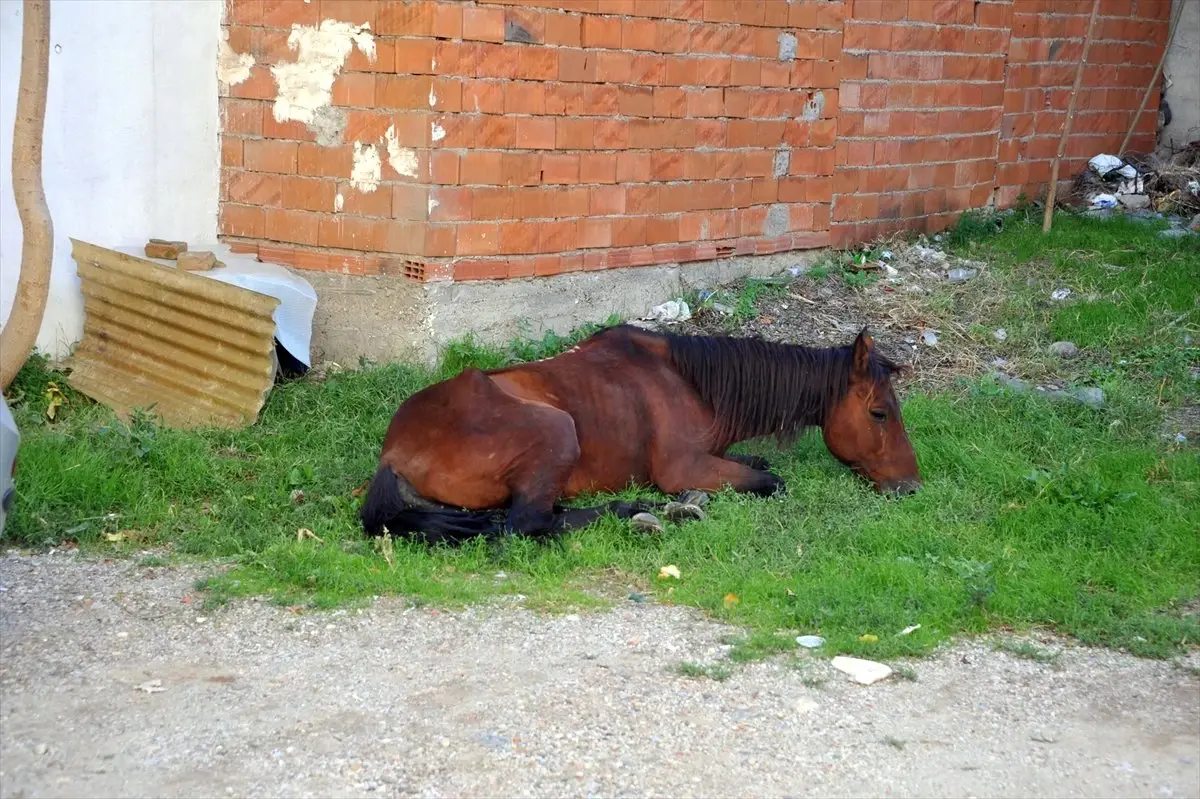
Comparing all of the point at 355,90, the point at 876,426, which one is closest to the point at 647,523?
the point at 876,426

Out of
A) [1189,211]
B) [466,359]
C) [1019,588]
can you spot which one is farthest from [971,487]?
[1189,211]

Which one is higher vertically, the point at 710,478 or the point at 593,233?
the point at 593,233

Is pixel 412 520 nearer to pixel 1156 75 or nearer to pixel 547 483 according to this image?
pixel 547 483

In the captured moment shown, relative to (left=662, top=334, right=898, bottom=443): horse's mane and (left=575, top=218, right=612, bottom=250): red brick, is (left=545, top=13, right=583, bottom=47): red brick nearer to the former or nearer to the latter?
(left=575, top=218, right=612, bottom=250): red brick

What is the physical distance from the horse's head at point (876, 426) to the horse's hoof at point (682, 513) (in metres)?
0.92

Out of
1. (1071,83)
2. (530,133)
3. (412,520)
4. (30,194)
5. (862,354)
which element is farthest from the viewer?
(1071,83)

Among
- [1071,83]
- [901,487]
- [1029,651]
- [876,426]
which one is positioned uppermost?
[1071,83]

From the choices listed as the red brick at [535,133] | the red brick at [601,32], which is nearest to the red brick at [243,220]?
the red brick at [535,133]

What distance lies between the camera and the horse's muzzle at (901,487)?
627 centimetres

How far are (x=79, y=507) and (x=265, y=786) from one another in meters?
2.77

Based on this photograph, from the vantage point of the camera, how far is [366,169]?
24.9ft

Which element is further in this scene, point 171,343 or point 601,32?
point 601,32

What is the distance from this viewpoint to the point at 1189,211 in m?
11.6

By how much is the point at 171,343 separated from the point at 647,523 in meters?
3.20
